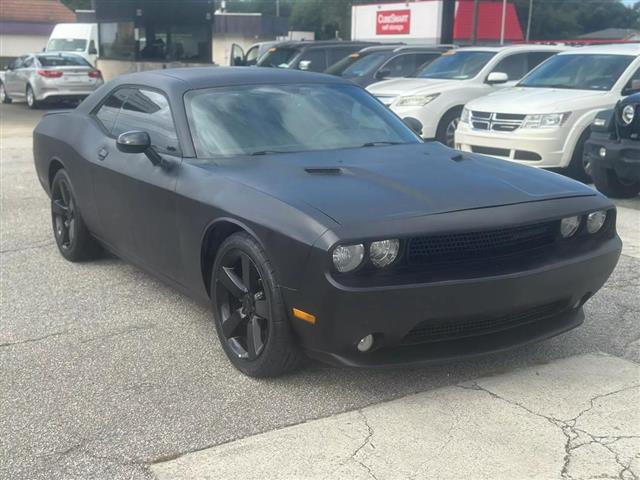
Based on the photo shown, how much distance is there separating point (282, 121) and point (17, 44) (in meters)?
45.4

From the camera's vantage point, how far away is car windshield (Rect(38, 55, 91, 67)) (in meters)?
20.1

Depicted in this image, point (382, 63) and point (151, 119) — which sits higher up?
point (382, 63)

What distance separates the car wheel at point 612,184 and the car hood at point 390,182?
3991 mm

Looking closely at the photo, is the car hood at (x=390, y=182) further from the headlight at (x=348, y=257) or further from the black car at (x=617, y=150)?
the black car at (x=617, y=150)

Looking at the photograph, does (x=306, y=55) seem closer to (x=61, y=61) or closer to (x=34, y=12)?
(x=61, y=61)

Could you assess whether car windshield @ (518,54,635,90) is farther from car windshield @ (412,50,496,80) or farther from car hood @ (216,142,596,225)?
car hood @ (216,142,596,225)

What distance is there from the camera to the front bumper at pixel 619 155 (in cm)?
752

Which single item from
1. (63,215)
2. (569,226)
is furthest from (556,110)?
(63,215)

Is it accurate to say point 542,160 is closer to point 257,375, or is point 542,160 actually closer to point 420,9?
point 257,375

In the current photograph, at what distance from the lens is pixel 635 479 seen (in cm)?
291

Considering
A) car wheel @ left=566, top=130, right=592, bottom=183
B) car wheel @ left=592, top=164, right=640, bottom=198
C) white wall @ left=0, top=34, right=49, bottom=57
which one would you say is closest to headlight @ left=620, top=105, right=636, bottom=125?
car wheel @ left=592, top=164, right=640, bottom=198

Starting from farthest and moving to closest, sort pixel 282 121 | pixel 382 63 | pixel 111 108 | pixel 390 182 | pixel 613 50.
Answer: pixel 382 63 → pixel 613 50 → pixel 111 108 → pixel 282 121 → pixel 390 182

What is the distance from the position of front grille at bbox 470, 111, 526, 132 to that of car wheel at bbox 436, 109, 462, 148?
1.45 m

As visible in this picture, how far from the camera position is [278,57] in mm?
15133
